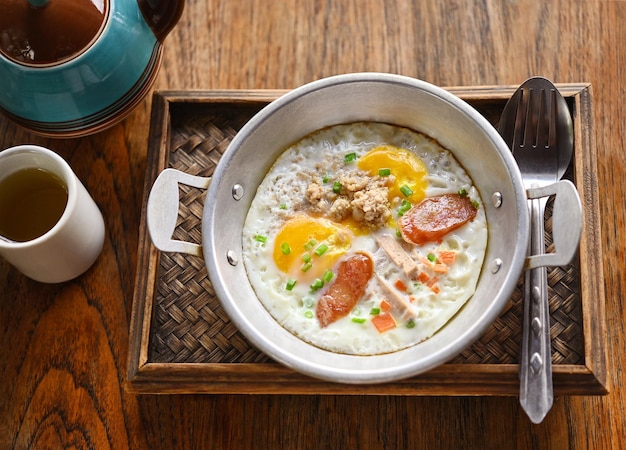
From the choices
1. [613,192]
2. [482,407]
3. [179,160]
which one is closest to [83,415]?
[179,160]

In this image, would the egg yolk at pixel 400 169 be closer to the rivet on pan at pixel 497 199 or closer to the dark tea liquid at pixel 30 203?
the rivet on pan at pixel 497 199

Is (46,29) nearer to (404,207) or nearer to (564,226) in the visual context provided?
(404,207)

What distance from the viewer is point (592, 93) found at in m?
2.66

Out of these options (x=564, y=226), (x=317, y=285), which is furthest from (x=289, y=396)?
(x=564, y=226)

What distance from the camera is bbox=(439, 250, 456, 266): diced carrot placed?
2303 millimetres

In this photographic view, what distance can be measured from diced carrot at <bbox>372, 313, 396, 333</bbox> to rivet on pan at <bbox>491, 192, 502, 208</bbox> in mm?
494

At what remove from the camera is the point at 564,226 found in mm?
2029

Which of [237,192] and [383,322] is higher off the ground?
[237,192]

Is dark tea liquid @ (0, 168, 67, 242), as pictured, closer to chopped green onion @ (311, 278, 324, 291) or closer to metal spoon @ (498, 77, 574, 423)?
chopped green onion @ (311, 278, 324, 291)

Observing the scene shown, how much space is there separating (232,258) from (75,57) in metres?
0.79

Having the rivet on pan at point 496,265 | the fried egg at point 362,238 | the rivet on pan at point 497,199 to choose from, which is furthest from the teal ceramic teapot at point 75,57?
the rivet on pan at point 496,265

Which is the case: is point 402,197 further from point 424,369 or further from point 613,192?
point 613,192

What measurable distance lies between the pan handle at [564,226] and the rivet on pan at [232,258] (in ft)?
3.00

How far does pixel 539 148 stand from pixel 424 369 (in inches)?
36.1
